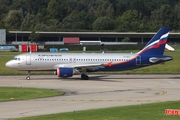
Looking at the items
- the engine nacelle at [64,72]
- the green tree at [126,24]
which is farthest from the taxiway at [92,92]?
the green tree at [126,24]

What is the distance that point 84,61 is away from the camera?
190 feet

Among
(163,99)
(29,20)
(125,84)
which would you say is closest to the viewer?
(163,99)

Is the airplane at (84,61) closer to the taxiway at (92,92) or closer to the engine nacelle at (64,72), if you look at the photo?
the engine nacelle at (64,72)

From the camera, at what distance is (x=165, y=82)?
54.0 meters

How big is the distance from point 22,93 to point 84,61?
16808 mm

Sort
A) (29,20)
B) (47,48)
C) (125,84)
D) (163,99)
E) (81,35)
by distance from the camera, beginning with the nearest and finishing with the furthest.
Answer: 1. (163,99)
2. (125,84)
3. (47,48)
4. (81,35)
5. (29,20)

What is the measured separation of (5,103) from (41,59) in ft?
67.1

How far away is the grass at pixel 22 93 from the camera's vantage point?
3959cm

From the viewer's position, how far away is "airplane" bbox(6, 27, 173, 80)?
56219 millimetres

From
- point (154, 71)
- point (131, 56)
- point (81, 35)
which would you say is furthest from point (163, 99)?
point (81, 35)

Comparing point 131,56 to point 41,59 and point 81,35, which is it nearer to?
point 41,59

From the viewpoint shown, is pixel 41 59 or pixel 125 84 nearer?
pixel 125 84

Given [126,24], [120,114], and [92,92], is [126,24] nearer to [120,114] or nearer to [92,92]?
[92,92]

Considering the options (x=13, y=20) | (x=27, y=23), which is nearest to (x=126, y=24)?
(x=27, y=23)
